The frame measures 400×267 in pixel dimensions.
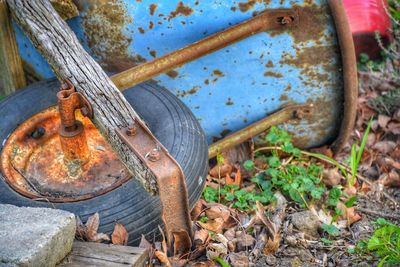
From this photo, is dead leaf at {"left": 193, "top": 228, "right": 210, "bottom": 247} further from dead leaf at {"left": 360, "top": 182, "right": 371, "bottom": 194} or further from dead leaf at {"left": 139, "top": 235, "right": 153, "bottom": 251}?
dead leaf at {"left": 360, "top": 182, "right": 371, "bottom": 194}

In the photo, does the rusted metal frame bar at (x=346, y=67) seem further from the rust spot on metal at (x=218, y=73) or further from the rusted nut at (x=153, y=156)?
the rusted nut at (x=153, y=156)

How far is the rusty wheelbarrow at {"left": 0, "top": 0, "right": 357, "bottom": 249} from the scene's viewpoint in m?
2.51

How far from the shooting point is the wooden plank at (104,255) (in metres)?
2.12

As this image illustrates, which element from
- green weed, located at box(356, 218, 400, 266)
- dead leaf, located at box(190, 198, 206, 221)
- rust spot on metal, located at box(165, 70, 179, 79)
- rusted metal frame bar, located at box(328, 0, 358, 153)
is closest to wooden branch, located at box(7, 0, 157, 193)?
rust spot on metal, located at box(165, 70, 179, 79)

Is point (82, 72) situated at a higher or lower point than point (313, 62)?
higher

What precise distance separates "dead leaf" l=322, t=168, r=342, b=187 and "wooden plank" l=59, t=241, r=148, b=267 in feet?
4.19

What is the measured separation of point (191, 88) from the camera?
3029 millimetres

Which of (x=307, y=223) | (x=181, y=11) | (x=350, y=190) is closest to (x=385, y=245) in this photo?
(x=307, y=223)

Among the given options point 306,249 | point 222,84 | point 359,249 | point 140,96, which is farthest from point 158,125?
point 359,249

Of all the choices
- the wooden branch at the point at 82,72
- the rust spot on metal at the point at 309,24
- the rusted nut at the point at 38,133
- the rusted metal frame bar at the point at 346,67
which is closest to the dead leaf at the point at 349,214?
the rusted metal frame bar at the point at 346,67

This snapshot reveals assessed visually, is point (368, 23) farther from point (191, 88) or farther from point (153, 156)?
point (153, 156)

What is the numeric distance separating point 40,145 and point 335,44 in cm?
152

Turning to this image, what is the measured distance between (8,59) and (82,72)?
848 millimetres

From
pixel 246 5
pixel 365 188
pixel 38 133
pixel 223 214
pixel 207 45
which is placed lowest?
pixel 365 188
